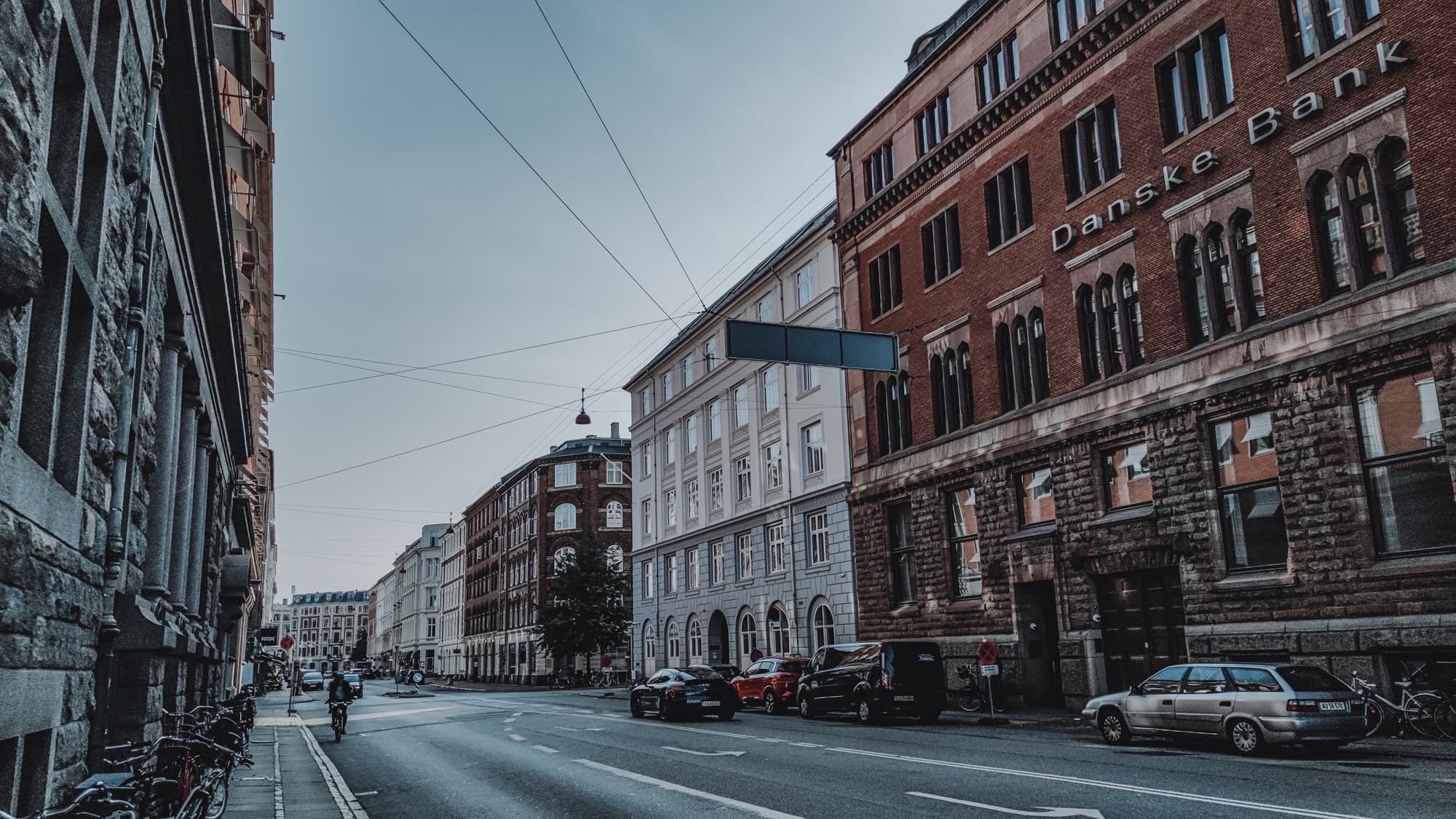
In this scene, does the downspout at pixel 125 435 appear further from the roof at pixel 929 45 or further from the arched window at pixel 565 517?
the arched window at pixel 565 517

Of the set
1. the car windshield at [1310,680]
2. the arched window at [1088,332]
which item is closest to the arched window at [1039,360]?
the arched window at [1088,332]

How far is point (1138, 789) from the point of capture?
11195 mm

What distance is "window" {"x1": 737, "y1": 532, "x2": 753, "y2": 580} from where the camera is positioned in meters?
43.3

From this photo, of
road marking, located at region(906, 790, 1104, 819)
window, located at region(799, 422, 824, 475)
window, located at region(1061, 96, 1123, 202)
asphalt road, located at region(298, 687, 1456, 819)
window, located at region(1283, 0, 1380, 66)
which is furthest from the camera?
window, located at region(799, 422, 824, 475)

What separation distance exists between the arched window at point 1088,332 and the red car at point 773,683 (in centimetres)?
1067

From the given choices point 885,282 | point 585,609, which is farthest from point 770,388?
point 585,609

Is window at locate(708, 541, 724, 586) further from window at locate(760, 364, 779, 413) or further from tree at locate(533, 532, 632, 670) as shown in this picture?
tree at locate(533, 532, 632, 670)

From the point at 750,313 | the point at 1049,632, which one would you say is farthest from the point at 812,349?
the point at 750,313

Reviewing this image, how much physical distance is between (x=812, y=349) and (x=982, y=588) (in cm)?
966

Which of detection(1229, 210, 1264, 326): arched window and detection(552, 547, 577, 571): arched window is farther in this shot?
detection(552, 547, 577, 571): arched window

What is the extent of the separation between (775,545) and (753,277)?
1123 cm

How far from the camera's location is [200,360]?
50.0 feet

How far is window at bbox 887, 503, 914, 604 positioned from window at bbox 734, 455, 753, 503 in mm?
10998

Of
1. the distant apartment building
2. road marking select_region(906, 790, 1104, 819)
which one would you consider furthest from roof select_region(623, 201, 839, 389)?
road marking select_region(906, 790, 1104, 819)
